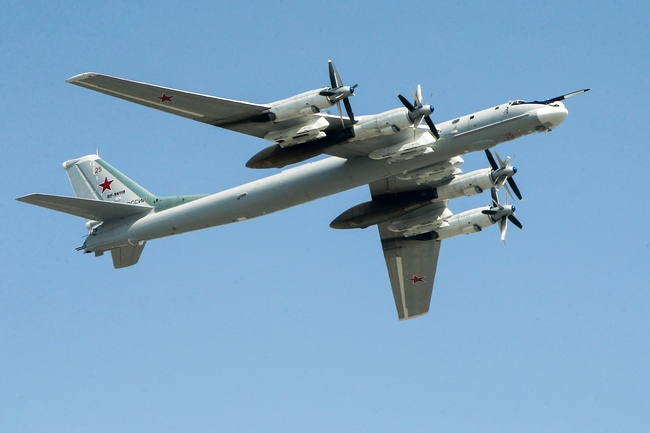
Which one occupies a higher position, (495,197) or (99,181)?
(99,181)

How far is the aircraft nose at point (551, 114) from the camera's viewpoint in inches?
1612

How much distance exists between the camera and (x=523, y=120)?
4134 centimetres

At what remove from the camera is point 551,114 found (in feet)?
134

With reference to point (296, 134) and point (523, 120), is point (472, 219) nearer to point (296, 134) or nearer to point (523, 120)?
point (523, 120)

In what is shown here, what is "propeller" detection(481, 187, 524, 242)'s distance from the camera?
4744 cm

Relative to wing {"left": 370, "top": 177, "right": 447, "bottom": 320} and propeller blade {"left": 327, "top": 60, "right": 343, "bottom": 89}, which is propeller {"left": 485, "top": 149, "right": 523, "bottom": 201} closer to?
wing {"left": 370, "top": 177, "right": 447, "bottom": 320}

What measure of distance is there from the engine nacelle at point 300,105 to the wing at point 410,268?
13.6m

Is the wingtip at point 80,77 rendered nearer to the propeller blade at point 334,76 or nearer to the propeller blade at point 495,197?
the propeller blade at point 334,76

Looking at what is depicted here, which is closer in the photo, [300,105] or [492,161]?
[300,105]

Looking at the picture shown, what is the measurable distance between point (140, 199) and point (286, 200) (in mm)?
8992

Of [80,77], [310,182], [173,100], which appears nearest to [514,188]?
[310,182]

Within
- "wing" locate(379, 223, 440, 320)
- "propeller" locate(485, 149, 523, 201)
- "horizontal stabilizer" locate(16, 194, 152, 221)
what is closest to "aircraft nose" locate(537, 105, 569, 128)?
"propeller" locate(485, 149, 523, 201)

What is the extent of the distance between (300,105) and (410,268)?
A: 17.0 m

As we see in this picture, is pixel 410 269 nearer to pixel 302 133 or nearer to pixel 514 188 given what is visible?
pixel 514 188
